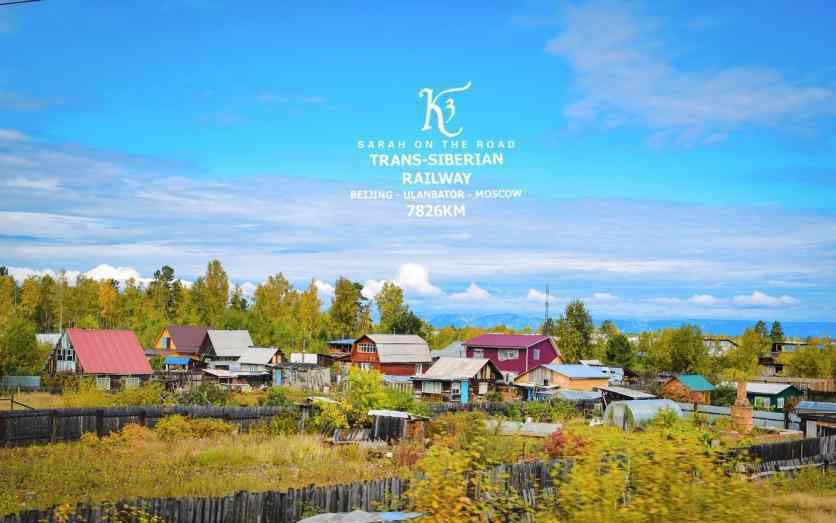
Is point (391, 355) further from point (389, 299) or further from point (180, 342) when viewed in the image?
point (389, 299)

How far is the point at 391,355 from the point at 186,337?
30862 millimetres

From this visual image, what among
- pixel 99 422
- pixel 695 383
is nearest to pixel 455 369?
pixel 695 383

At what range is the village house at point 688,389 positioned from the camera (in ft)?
186

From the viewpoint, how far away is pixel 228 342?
7731cm

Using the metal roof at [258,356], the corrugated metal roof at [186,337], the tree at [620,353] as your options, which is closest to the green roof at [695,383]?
the tree at [620,353]

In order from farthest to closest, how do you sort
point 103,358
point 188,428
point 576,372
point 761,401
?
point 576,372
point 761,401
point 103,358
point 188,428

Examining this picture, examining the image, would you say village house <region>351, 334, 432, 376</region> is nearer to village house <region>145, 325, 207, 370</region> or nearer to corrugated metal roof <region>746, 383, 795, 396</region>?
village house <region>145, 325, 207, 370</region>

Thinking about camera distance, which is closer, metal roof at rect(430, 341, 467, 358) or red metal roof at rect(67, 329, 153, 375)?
red metal roof at rect(67, 329, 153, 375)

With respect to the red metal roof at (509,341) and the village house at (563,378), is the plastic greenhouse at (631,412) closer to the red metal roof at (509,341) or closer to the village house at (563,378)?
the village house at (563,378)

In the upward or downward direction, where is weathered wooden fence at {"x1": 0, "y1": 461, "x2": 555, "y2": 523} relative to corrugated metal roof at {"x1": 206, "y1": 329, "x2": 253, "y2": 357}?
downward

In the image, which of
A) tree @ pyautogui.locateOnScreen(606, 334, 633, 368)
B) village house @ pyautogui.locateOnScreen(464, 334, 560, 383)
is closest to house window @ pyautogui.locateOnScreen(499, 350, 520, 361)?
village house @ pyautogui.locateOnScreen(464, 334, 560, 383)

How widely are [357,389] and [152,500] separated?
1881cm

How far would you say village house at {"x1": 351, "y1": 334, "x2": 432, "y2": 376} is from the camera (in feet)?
221

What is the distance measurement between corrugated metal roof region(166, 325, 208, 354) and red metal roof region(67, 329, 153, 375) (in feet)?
93.7
